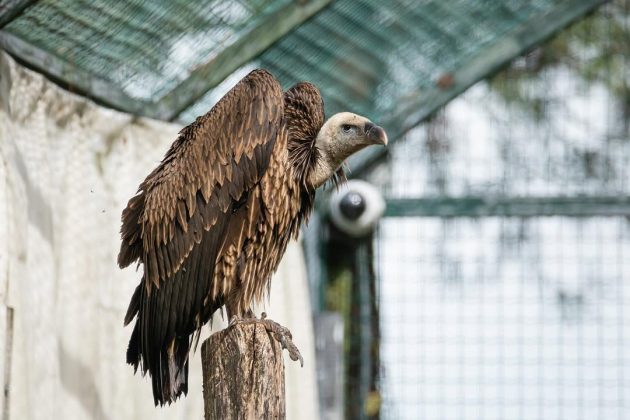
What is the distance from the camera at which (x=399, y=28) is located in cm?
701

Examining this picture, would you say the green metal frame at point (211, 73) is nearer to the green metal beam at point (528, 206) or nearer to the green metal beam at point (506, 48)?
the green metal beam at point (506, 48)

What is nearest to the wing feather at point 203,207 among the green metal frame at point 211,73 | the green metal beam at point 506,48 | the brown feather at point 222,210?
the brown feather at point 222,210

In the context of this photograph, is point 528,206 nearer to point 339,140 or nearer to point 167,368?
point 339,140

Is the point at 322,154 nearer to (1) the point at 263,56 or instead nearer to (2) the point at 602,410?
(1) the point at 263,56

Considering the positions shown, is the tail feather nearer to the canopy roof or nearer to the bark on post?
the bark on post

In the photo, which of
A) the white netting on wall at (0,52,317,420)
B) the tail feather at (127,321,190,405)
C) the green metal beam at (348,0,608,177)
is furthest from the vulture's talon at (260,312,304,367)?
the green metal beam at (348,0,608,177)

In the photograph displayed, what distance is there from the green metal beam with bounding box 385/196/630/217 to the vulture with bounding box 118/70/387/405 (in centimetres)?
236

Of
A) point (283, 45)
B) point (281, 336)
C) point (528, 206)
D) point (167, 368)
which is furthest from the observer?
point (528, 206)

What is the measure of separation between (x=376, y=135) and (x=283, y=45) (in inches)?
56.9

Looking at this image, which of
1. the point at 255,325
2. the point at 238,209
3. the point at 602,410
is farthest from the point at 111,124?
the point at 602,410

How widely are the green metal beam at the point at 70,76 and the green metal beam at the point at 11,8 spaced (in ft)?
0.60

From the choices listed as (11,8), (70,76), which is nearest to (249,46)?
(70,76)

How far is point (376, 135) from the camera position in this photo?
5.27 m

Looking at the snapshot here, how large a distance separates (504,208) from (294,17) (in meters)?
1.97
